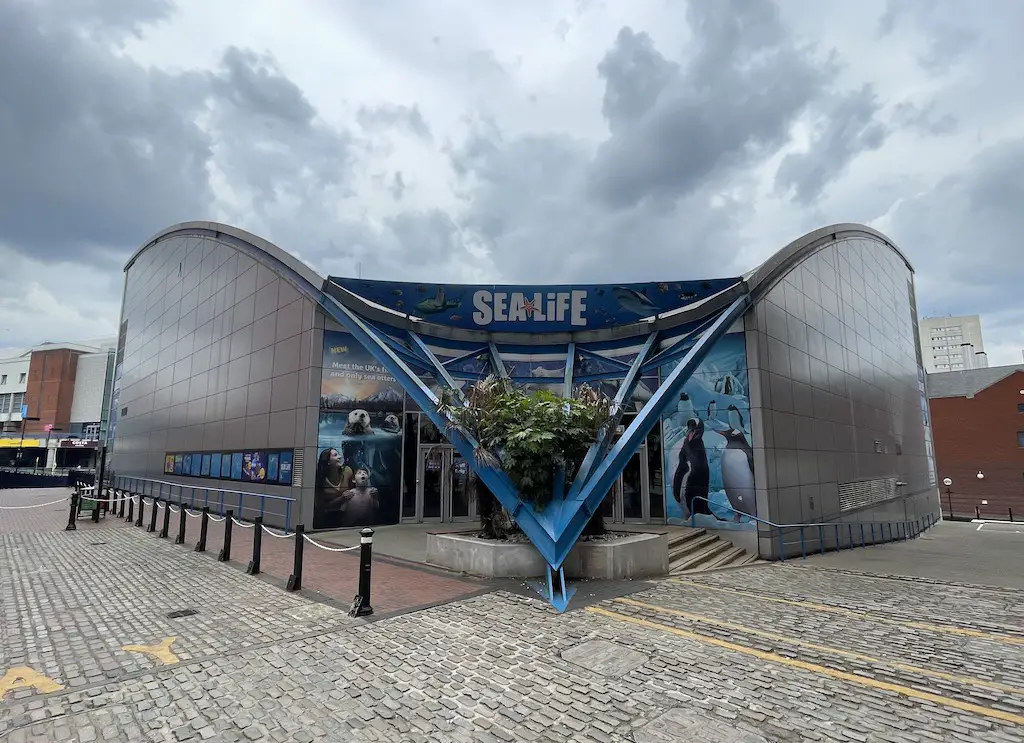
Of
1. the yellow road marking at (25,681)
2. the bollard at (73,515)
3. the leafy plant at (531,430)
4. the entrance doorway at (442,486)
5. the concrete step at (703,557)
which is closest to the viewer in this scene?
the yellow road marking at (25,681)

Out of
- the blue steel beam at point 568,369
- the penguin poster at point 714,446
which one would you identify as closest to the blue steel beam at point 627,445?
the penguin poster at point 714,446

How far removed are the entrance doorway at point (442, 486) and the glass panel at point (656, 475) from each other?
18.3ft

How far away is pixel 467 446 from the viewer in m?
10.6

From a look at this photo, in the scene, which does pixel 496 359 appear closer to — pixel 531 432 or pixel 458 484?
pixel 458 484

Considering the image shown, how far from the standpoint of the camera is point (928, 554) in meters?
A: 15.8

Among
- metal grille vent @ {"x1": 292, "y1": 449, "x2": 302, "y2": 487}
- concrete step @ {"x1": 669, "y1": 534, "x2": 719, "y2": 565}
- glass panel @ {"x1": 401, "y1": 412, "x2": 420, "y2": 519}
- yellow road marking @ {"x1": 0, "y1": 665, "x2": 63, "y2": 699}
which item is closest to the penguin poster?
concrete step @ {"x1": 669, "y1": 534, "x2": 719, "y2": 565}

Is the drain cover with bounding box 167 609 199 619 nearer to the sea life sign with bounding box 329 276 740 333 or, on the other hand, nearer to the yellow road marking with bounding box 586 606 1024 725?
the yellow road marking with bounding box 586 606 1024 725

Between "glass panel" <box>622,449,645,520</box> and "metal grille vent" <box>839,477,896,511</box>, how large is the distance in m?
7.36

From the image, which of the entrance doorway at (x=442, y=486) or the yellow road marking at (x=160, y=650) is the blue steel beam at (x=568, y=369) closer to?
the entrance doorway at (x=442, y=486)

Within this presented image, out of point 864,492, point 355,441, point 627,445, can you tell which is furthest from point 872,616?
point 864,492

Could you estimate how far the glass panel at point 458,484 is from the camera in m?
17.2

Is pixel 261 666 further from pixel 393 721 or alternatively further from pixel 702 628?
pixel 702 628

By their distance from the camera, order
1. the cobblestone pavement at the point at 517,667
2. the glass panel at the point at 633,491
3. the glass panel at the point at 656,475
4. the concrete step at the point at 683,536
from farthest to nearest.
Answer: the glass panel at the point at 633,491 → the glass panel at the point at 656,475 → the concrete step at the point at 683,536 → the cobblestone pavement at the point at 517,667

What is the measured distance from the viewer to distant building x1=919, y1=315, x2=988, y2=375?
122125 mm
